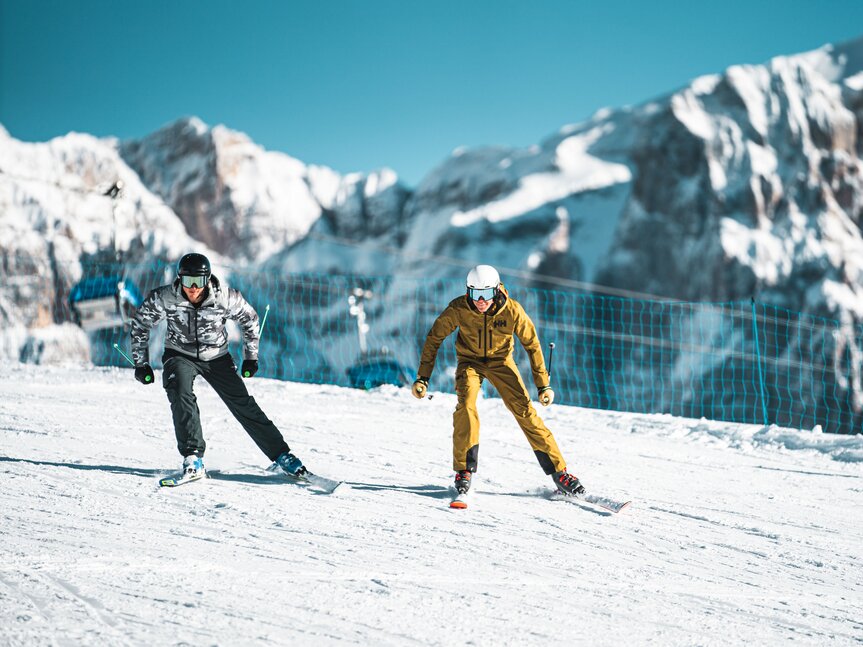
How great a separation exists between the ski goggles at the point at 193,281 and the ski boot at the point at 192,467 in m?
0.93

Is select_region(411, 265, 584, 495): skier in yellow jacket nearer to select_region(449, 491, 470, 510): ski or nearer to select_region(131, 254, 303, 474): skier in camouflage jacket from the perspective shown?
select_region(449, 491, 470, 510): ski

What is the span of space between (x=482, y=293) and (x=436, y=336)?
38 centimetres

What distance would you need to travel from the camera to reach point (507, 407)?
4.07 m

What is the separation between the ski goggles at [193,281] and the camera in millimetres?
3695

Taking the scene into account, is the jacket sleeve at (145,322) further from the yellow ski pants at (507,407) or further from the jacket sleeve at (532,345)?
the jacket sleeve at (532,345)

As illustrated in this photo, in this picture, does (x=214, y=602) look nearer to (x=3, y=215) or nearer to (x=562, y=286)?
(x=562, y=286)

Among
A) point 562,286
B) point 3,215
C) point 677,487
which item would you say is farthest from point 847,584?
point 3,215

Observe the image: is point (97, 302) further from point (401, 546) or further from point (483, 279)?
point (401, 546)

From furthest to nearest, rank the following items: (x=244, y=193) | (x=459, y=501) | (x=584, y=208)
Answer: (x=244, y=193) < (x=584, y=208) < (x=459, y=501)

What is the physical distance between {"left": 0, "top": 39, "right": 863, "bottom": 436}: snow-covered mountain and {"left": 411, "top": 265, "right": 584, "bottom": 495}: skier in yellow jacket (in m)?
26.3

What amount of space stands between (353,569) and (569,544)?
104cm

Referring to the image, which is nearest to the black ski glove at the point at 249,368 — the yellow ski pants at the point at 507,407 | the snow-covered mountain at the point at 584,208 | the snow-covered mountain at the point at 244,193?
the yellow ski pants at the point at 507,407

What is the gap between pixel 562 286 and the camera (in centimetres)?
6881

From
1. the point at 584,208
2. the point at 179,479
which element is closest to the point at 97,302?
the point at 179,479
